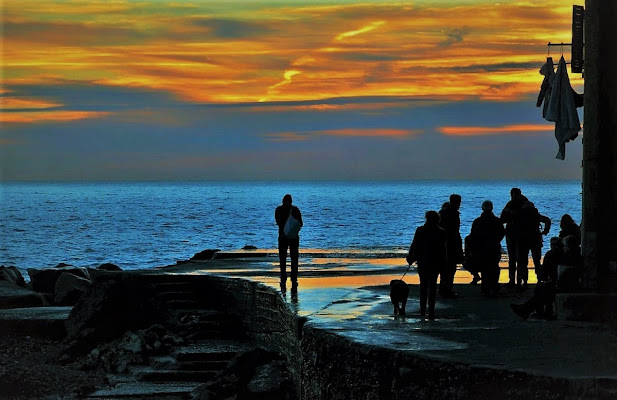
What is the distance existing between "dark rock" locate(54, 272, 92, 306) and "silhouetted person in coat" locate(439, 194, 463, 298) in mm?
10096

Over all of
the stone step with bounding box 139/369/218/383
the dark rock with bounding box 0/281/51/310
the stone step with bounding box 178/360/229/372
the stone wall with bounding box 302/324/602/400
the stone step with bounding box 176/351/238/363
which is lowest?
the stone step with bounding box 139/369/218/383

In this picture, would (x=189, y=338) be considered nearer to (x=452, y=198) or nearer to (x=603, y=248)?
(x=452, y=198)

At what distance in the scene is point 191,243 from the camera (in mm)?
72875

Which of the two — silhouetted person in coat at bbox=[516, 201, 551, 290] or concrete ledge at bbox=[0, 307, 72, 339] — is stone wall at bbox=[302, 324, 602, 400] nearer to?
silhouetted person in coat at bbox=[516, 201, 551, 290]

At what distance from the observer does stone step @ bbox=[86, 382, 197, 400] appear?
17047 mm

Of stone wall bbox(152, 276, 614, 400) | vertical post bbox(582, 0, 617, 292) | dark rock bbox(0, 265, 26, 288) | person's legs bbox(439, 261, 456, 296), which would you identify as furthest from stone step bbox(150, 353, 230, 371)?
dark rock bbox(0, 265, 26, 288)

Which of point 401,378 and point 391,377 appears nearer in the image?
point 401,378

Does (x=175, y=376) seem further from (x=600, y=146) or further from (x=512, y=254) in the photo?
(x=600, y=146)

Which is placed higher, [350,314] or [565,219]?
[565,219]

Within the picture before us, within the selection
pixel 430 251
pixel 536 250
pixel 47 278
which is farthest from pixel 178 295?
pixel 430 251

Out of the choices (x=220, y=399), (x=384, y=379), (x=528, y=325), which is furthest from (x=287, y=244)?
(x=384, y=379)

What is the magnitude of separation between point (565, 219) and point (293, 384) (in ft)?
18.6

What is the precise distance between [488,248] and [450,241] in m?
0.71

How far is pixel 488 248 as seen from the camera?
709 inches
